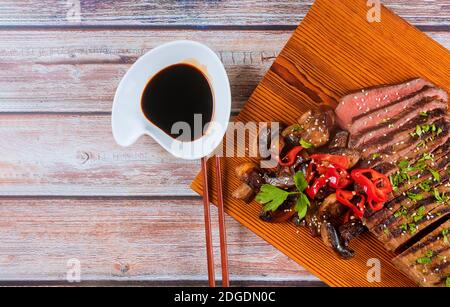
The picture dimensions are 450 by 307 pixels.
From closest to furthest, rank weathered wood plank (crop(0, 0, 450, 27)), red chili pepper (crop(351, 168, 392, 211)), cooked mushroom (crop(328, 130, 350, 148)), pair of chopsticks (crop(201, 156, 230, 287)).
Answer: red chili pepper (crop(351, 168, 392, 211)) → cooked mushroom (crop(328, 130, 350, 148)) → pair of chopsticks (crop(201, 156, 230, 287)) → weathered wood plank (crop(0, 0, 450, 27))

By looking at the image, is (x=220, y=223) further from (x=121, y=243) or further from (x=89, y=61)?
(x=89, y=61)

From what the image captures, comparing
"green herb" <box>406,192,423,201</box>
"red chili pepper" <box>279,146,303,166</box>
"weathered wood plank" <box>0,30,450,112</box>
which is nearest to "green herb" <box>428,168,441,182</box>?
"green herb" <box>406,192,423,201</box>

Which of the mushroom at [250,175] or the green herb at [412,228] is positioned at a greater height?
the mushroom at [250,175]

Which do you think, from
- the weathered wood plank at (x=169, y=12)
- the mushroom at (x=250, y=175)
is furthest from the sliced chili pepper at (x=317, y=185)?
the weathered wood plank at (x=169, y=12)

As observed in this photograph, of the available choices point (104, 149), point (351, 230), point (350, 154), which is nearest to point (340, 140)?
point (350, 154)

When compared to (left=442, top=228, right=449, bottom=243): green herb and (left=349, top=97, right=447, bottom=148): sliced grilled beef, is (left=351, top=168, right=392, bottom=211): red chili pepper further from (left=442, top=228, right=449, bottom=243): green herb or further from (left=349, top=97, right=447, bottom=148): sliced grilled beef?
(left=442, top=228, right=449, bottom=243): green herb

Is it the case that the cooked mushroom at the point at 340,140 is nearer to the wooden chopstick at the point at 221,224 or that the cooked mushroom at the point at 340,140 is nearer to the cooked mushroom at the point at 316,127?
the cooked mushroom at the point at 316,127

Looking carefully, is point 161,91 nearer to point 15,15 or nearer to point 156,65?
point 156,65
